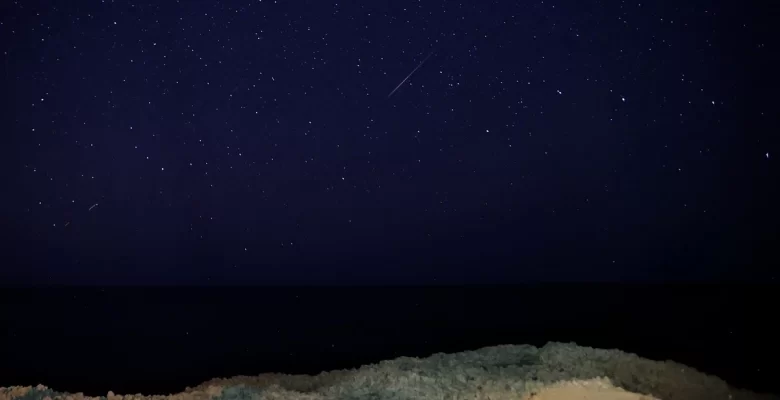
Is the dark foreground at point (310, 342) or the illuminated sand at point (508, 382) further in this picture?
the dark foreground at point (310, 342)

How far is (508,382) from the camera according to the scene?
7.22 meters

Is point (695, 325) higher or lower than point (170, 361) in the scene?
higher

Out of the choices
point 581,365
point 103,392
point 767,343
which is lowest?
point 103,392

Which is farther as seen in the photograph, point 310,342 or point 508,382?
point 310,342

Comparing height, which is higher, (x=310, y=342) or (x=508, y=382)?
(x=310, y=342)

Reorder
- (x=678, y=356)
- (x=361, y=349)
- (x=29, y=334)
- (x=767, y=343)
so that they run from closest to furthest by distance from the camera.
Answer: (x=678, y=356), (x=767, y=343), (x=361, y=349), (x=29, y=334)

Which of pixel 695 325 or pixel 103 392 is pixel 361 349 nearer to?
pixel 103 392

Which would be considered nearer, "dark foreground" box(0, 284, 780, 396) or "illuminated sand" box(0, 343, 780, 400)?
"illuminated sand" box(0, 343, 780, 400)

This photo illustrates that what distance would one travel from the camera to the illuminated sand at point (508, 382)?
6.78 m

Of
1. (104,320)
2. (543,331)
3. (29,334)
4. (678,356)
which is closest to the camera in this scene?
(678,356)

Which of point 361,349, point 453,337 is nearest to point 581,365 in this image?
point 361,349

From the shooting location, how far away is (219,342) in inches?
723

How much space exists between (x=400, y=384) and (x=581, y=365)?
2.47 metres

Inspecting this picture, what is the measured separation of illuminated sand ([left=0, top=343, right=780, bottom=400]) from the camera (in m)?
6.78
